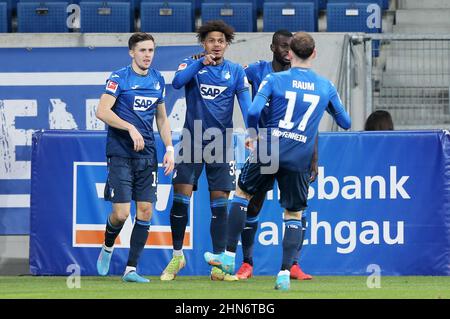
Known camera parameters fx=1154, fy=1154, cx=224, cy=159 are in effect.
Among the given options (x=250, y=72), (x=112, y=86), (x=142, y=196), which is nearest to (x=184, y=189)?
(x=142, y=196)

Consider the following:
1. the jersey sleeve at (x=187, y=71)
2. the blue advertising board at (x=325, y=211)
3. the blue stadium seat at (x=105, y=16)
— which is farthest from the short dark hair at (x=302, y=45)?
the blue stadium seat at (x=105, y=16)

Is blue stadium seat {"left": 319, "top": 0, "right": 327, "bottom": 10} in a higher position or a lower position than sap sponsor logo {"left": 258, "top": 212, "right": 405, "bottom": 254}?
higher

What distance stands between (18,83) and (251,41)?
2625 millimetres

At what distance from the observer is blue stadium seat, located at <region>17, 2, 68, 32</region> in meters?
14.5

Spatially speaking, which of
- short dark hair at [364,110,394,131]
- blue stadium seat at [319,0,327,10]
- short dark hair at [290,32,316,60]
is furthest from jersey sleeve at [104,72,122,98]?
blue stadium seat at [319,0,327,10]

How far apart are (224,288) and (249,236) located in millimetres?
1276

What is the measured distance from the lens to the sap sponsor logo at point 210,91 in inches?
389

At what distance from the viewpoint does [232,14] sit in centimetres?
1452

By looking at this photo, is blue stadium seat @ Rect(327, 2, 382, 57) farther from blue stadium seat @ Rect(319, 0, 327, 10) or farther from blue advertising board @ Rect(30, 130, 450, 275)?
blue advertising board @ Rect(30, 130, 450, 275)

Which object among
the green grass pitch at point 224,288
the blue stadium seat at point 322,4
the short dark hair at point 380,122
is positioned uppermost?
the blue stadium seat at point 322,4

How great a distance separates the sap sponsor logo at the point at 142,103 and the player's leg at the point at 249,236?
1.19 meters

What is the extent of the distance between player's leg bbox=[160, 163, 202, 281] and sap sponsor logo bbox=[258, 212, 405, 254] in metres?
1.41

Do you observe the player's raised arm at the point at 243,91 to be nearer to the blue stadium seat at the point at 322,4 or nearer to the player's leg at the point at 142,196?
the player's leg at the point at 142,196

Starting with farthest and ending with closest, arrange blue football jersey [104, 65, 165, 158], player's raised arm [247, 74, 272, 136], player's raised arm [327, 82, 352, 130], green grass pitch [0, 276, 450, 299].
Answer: blue football jersey [104, 65, 165, 158] < player's raised arm [327, 82, 352, 130] < player's raised arm [247, 74, 272, 136] < green grass pitch [0, 276, 450, 299]
